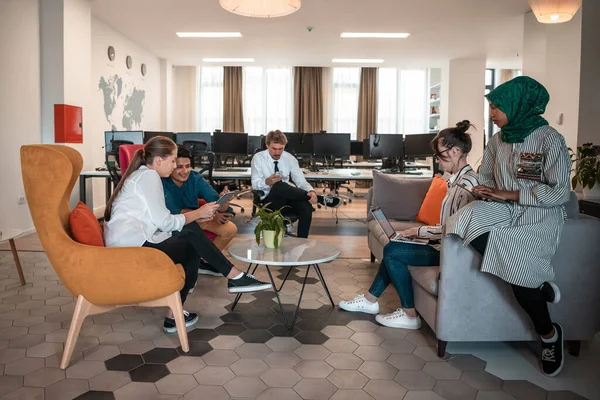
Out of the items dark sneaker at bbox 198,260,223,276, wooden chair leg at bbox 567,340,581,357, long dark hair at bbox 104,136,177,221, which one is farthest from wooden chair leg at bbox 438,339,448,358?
dark sneaker at bbox 198,260,223,276

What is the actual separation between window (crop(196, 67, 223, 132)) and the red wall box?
6702mm

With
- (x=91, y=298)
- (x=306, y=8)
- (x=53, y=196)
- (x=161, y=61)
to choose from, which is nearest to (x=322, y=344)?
(x=91, y=298)

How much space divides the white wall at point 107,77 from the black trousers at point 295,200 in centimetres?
340

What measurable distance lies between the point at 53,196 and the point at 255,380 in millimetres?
1225

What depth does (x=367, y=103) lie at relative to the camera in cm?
1304

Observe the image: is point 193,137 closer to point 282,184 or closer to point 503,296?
point 282,184

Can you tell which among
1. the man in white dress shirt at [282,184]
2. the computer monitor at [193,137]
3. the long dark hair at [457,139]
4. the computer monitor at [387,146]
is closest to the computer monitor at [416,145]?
the computer monitor at [387,146]

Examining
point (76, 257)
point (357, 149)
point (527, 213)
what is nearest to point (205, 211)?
point (76, 257)

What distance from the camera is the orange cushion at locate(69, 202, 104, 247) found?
2422 millimetres

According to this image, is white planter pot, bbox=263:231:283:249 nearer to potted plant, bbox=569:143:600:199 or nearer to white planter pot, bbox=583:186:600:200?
potted plant, bbox=569:143:600:199

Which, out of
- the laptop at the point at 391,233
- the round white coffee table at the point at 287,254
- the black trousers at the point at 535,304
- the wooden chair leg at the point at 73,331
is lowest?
the wooden chair leg at the point at 73,331

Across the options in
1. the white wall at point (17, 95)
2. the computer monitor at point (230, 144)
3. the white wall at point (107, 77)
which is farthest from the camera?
the white wall at point (107, 77)

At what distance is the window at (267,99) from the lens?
1310 centimetres

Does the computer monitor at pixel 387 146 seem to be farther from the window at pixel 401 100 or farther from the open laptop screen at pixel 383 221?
the window at pixel 401 100
